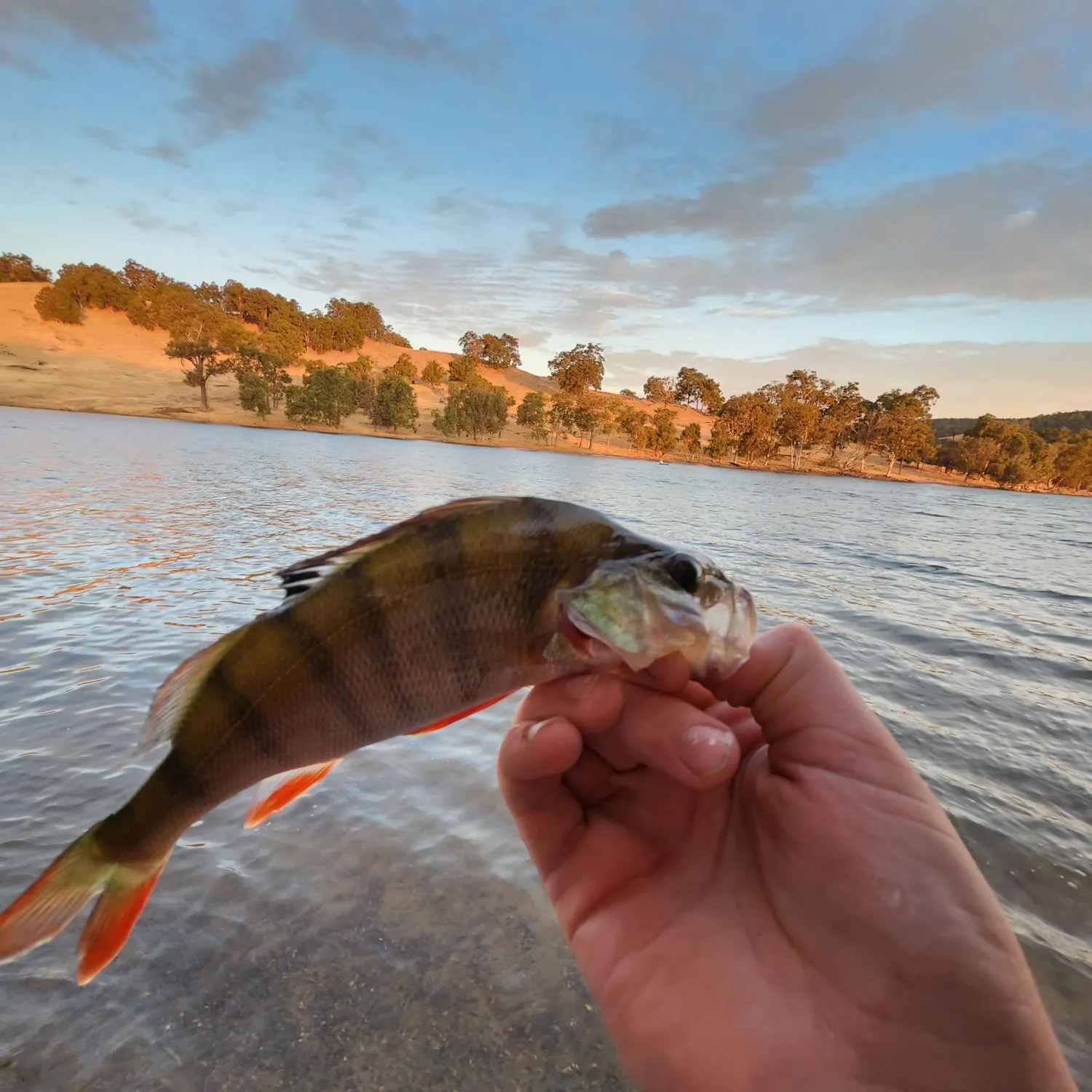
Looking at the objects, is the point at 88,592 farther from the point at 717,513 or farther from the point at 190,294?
the point at 190,294

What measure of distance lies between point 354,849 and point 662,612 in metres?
3.47

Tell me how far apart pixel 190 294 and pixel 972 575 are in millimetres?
133979

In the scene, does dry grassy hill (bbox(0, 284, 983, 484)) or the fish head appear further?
dry grassy hill (bbox(0, 284, 983, 484))

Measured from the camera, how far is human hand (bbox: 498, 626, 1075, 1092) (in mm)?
1587

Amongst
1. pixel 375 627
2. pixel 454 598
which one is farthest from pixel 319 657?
pixel 454 598

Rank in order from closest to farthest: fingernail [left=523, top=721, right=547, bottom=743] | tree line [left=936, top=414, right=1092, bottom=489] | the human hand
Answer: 1. the human hand
2. fingernail [left=523, top=721, right=547, bottom=743]
3. tree line [left=936, top=414, right=1092, bottom=489]

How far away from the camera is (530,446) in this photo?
312 ft

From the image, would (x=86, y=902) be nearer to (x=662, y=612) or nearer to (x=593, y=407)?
(x=662, y=612)

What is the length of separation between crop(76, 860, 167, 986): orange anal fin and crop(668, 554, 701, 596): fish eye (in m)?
1.73

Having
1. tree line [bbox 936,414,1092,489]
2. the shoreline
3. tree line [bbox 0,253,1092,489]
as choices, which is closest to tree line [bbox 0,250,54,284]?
tree line [bbox 0,253,1092,489]

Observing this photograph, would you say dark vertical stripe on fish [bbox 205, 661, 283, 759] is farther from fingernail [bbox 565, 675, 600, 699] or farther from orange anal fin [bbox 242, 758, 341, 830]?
fingernail [bbox 565, 675, 600, 699]

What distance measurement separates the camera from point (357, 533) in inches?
597

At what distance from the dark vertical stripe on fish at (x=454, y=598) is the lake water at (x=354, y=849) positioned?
2150 millimetres

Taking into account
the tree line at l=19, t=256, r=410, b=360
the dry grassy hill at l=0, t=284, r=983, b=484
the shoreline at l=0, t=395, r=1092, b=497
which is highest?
the tree line at l=19, t=256, r=410, b=360
